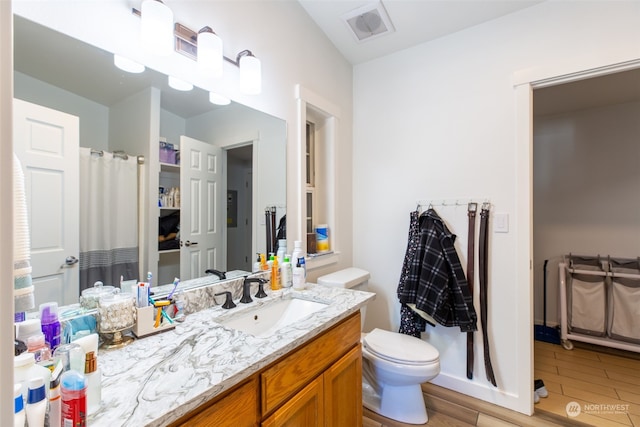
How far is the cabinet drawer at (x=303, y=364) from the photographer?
0.88 m

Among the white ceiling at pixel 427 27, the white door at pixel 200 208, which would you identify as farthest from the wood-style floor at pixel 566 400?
the white ceiling at pixel 427 27

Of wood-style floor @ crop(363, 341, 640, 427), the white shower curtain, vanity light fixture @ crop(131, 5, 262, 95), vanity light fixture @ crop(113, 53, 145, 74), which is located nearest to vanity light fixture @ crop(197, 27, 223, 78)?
vanity light fixture @ crop(131, 5, 262, 95)

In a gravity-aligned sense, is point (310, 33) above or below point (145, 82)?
above

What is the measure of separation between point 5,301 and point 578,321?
374cm

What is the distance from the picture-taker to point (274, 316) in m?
1.41

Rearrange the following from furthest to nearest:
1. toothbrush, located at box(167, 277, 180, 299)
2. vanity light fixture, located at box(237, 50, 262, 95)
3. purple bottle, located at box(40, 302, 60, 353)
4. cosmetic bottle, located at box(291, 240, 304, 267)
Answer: cosmetic bottle, located at box(291, 240, 304, 267) → vanity light fixture, located at box(237, 50, 262, 95) → toothbrush, located at box(167, 277, 180, 299) → purple bottle, located at box(40, 302, 60, 353)

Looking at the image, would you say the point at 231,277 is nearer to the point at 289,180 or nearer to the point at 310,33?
the point at 289,180

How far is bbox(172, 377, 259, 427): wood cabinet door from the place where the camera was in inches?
26.9

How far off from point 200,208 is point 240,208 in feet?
0.77

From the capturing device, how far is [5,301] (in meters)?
0.36

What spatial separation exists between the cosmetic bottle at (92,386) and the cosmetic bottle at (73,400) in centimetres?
6

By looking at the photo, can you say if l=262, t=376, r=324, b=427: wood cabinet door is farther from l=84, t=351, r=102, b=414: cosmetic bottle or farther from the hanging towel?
the hanging towel

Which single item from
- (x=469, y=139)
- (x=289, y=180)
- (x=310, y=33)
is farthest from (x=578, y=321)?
(x=310, y=33)

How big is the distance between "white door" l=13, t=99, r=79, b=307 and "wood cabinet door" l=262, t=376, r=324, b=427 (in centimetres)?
77
